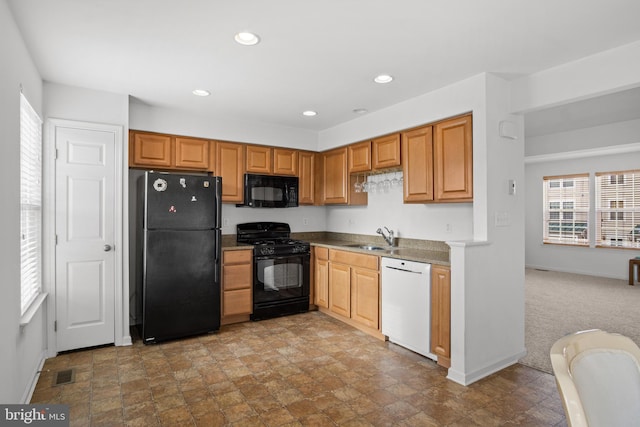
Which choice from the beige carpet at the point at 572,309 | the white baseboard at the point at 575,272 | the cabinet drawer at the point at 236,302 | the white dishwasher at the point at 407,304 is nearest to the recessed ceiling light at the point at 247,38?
the white dishwasher at the point at 407,304

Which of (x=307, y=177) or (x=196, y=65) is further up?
(x=196, y=65)

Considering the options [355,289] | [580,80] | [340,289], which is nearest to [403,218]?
[355,289]

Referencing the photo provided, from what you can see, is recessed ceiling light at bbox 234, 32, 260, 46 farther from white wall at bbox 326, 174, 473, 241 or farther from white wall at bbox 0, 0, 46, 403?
white wall at bbox 326, 174, 473, 241

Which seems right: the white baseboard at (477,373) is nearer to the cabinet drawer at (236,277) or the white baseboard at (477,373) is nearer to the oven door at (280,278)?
the oven door at (280,278)

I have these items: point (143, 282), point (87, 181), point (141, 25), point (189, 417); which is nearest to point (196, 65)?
point (141, 25)

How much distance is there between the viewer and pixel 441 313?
119 inches

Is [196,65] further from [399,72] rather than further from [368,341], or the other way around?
[368,341]

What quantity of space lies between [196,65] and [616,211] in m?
7.83

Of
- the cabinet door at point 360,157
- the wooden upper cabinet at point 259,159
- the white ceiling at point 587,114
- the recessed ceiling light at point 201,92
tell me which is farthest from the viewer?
the wooden upper cabinet at point 259,159

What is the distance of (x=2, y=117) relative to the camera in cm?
196

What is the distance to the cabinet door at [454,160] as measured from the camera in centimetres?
311

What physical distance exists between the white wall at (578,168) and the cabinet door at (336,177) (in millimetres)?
4570

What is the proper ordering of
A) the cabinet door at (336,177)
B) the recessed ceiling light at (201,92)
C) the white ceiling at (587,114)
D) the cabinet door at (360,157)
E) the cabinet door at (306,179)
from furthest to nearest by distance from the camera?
the cabinet door at (306,179) → the cabinet door at (336,177) → the white ceiling at (587,114) → the cabinet door at (360,157) → the recessed ceiling light at (201,92)

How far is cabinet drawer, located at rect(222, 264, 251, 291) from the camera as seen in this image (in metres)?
4.11
